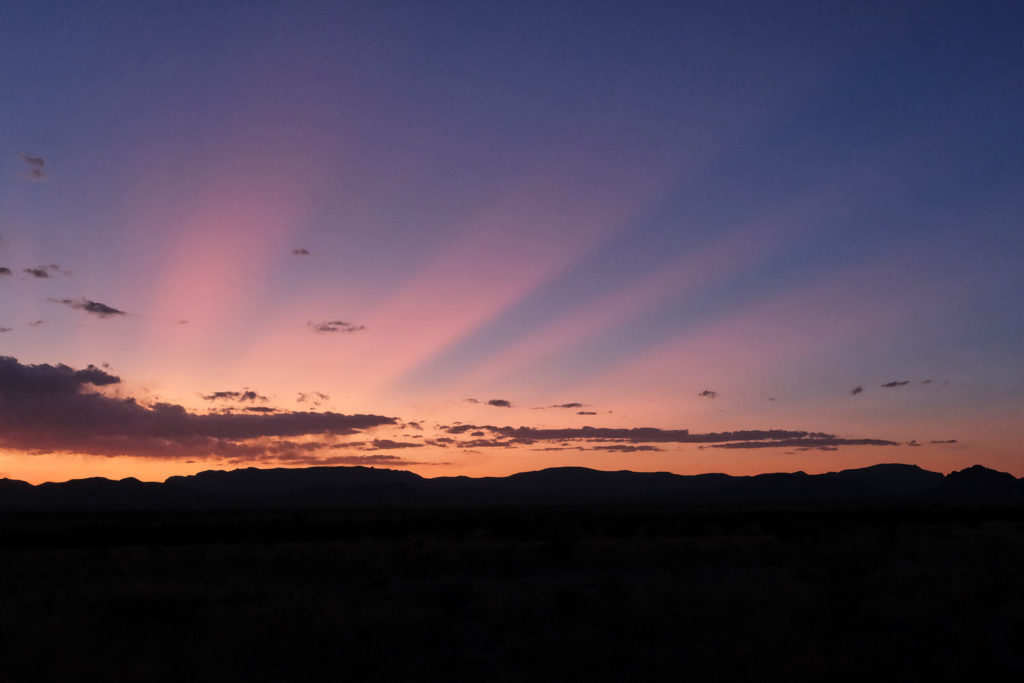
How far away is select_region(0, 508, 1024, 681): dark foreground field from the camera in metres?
12.6

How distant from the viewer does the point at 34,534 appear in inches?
2282

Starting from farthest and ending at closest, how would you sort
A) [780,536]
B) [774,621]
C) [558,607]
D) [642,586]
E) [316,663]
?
1. [780,536]
2. [642,586]
3. [558,607]
4. [774,621]
5. [316,663]

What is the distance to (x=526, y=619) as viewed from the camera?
1666cm

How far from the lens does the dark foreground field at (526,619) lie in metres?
12.6

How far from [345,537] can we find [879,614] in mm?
36973

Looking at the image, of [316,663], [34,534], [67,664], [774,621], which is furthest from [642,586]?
[34,534]

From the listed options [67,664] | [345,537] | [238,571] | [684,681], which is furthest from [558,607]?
[345,537]

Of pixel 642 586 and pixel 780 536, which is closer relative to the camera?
pixel 642 586

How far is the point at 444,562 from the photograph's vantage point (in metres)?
29.1

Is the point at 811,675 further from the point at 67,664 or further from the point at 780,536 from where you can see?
the point at 780,536

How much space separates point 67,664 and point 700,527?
43950mm

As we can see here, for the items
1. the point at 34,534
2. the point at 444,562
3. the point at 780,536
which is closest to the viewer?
the point at 444,562

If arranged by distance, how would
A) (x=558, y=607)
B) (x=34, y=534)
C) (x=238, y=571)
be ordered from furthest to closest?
(x=34, y=534) < (x=238, y=571) < (x=558, y=607)

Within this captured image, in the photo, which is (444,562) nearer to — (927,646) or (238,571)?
(238,571)
